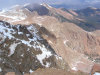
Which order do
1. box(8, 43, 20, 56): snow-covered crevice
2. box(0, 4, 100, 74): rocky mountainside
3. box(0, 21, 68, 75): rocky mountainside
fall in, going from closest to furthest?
box(0, 21, 68, 75): rocky mountainside → box(8, 43, 20, 56): snow-covered crevice → box(0, 4, 100, 74): rocky mountainside

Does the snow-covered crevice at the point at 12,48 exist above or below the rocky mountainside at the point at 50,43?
above

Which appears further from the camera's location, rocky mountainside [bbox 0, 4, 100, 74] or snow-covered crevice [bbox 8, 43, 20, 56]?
rocky mountainside [bbox 0, 4, 100, 74]

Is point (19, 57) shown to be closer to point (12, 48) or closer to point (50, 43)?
point (12, 48)

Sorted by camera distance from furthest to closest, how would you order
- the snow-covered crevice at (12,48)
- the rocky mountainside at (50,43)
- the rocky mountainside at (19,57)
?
the rocky mountainside at (50,43), the snow-covered crevice at (12,48), the rocky mountainside at (19,57)

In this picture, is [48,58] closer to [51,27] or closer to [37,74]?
[37,74]

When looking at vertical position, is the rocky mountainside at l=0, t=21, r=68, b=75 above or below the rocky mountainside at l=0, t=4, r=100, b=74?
above

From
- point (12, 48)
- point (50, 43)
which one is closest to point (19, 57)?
point (12, 48)

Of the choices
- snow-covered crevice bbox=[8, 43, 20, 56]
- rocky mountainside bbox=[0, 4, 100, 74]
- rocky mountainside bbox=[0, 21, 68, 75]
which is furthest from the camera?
rocky mountainside bbox=[0, 4, 100, 74]

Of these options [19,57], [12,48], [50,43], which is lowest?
[50,43]

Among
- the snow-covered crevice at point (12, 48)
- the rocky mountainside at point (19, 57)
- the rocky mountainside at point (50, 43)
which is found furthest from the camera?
the rocky mountainside at point (50, 43)

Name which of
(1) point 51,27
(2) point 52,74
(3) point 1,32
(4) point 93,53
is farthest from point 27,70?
(4) point 93,53

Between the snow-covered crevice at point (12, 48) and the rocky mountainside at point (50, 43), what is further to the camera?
the rocky mountainside at point (50, 43)

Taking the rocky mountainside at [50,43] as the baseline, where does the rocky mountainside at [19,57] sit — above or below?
above
